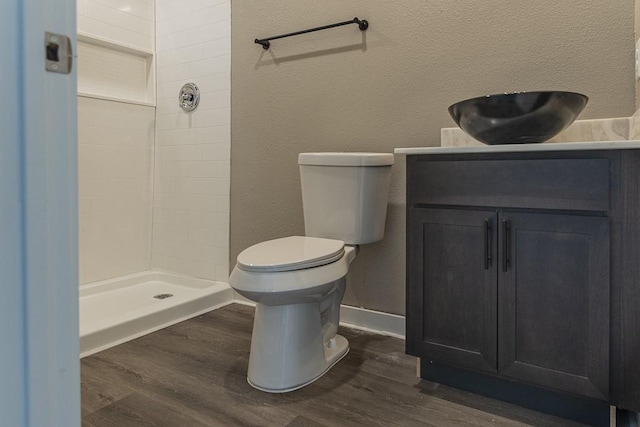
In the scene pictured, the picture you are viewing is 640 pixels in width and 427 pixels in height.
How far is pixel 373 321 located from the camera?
2.18 metres

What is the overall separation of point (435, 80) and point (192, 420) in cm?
167

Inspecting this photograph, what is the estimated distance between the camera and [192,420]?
138 centimetres

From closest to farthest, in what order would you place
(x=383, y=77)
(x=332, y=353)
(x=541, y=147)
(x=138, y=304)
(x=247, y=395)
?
1. (x=541, y=147)
2. (x=247, y=395)
3. (x=332, y=353)
4. (x=383, y=77)
5. (x=138, y=304)

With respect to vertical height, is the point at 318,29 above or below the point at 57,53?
above

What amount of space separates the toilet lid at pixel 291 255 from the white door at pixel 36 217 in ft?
3.14

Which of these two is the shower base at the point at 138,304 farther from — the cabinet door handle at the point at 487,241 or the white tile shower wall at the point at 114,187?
the cabinet door handle at the point at 487,241

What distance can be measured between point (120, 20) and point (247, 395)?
244 centimetres

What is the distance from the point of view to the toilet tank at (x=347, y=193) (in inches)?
74.0

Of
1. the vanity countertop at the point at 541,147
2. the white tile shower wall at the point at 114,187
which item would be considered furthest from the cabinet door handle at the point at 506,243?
the white tile shower wall at the point at 114,187

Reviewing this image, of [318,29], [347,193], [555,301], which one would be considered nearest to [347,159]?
[347,193]

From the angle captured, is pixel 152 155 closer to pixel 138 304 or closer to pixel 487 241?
pixel 138 304

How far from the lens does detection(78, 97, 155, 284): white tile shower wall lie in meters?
2.62

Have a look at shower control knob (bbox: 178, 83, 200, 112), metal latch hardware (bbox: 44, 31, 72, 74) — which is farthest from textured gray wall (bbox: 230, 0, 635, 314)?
metal latch hardware (bbox: 44, 31, 72, 74)

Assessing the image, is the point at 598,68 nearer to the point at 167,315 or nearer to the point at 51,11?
the point at 51,11
